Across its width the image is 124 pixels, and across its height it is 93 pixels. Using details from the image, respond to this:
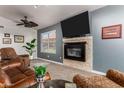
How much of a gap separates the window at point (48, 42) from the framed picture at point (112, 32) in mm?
3739

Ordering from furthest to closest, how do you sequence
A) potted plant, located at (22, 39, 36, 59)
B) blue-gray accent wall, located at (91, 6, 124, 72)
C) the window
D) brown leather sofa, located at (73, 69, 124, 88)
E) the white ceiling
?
potted plant, located at (22, 39, 36, 59)
the window
the white ceiling
blue-gray accent wall, located at (91, 6, 124, 72)
brown leather sofa, located at (73, 69, 124, 88)

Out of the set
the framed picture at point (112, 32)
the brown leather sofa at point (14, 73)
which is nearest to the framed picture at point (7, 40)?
the brown leather sofa at point (14, 73)

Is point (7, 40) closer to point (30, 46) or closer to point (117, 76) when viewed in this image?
point (30, 46)

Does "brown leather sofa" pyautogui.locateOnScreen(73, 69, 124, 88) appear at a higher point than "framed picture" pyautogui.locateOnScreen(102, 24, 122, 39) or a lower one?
lower

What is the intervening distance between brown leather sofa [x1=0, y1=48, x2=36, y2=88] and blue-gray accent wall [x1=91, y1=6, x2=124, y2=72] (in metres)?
2.49

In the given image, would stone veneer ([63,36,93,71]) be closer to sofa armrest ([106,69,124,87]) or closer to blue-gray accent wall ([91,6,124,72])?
blue-gray accent wall ([91,6,124,72])

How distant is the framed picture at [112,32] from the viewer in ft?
13.5

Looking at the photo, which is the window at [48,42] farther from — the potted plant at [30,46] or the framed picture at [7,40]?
the framed picture at [7,40]

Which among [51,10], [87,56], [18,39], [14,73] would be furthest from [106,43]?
[18,39]

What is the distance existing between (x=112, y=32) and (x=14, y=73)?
3.10 metres

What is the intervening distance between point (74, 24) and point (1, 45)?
15.9 feet

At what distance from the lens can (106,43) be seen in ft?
14.9

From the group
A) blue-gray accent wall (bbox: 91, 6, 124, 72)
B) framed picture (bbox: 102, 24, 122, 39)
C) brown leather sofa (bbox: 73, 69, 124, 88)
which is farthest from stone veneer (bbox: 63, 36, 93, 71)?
brown leather sofa (bbox: 73, 69, 124, 88)

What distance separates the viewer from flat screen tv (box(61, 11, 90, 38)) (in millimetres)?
5118
